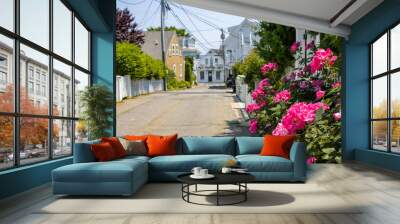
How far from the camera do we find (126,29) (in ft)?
90.1

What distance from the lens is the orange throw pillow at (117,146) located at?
624cm

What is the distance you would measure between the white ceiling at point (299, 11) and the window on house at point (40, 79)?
2.25 m

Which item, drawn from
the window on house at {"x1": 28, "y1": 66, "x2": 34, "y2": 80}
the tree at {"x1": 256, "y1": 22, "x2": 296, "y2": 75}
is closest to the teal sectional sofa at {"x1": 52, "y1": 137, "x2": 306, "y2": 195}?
the window on house at {"x1": 28, "y1": 66, "x2": 34, "y2": 80}

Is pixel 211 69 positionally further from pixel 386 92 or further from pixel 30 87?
pixel 30 87

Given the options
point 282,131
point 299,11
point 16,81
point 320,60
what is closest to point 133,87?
point 320,60

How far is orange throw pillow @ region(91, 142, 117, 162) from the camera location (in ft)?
19.2

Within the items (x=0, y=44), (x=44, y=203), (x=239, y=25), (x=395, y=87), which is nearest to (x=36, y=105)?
(x=0, y=44)

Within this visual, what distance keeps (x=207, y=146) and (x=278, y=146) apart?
3.46 ft

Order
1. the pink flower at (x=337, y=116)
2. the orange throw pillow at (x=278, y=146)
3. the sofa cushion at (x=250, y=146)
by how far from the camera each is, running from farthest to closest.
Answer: the pink flower at (x=337, y=116) → the sofa cushion at (x=250, y=146) → the orange throw pillow at (x=278, y=146)

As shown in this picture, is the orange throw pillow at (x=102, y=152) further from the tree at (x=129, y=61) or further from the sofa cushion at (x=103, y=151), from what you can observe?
the tree at (x=129, y=61)

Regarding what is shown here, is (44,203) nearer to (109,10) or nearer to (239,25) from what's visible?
(109,10)

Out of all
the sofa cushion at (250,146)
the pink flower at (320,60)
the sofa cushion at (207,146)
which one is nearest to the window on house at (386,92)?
the pink flower at (320,60)

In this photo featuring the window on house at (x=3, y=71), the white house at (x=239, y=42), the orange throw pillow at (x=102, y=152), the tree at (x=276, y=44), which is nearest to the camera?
the window on house at (x=3, y=71)

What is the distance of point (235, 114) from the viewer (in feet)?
54.7
